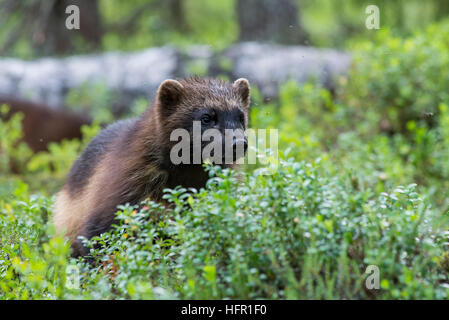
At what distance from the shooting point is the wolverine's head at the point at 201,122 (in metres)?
5.14

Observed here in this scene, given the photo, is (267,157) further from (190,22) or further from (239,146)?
(190,22)

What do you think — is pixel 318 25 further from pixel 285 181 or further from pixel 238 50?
pixel 285 181

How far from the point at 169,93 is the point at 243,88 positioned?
86 centimetres

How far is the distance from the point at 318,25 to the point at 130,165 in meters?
13.9

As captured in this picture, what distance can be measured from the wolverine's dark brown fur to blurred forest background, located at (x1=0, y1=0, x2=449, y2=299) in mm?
25

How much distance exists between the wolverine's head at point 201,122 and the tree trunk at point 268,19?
25.4 feet

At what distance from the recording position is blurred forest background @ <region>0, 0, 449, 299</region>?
3480 millimetres

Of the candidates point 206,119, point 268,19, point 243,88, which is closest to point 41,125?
point 268,19

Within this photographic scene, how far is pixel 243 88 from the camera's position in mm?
5918

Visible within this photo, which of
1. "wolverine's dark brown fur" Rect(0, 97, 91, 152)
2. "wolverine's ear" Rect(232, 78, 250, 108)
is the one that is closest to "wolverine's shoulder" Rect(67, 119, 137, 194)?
"wolverine's ear" Rect(232, 78, 250, 108)

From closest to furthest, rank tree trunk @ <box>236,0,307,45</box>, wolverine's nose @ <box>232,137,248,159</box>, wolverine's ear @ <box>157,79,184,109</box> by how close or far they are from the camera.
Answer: wolverine's nose @ <box>232,137,248,159</box> → wolverine's ear @ <box>157,79,184,109</box> → tree trunk @ <box>236,0,307,45</box>

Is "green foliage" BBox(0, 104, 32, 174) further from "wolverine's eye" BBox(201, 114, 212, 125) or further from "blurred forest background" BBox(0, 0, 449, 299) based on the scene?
"wolverine's eye" BBox(201, 114, 212, 125)
